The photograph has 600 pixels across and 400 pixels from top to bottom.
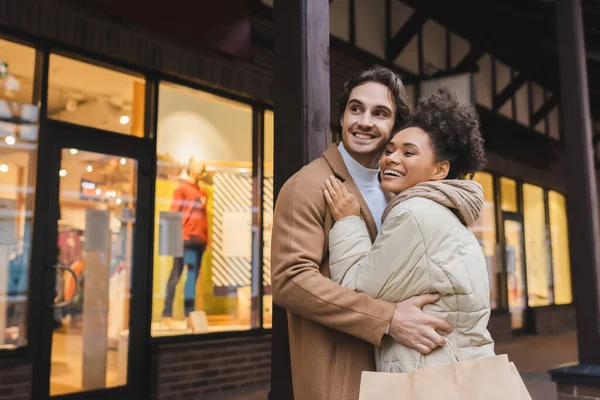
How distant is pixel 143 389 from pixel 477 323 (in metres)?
4.87

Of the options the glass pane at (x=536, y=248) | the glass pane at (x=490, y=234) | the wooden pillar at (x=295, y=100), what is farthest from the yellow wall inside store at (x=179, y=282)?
the glass pane at (x=536, y=248)

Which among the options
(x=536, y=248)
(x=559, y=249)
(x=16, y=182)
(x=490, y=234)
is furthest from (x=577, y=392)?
(x=559, y=249)

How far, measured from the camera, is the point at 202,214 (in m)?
6.77

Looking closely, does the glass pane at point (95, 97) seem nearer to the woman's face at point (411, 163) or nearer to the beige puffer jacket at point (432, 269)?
the woman's face at point (411, 163)

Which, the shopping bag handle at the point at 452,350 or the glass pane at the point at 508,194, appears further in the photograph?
the glass pane at the point at 508,194

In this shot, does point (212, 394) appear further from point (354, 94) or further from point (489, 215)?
point (489, 215)

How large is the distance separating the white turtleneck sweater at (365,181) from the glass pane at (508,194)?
10970 mm

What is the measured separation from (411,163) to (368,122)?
283 mm

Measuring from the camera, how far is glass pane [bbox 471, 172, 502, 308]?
12086 millimetres

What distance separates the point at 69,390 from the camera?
546 cm

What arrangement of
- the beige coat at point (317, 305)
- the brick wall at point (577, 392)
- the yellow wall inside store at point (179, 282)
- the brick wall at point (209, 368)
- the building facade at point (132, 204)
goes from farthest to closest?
1. the yellow wall inside store at point (179, 282)
2. the brick wall at point (209, 368)
3. the building facade at point (132, 204)
4. the brick wall at point (577, 392)
5. the beige coat at point (317, 305)

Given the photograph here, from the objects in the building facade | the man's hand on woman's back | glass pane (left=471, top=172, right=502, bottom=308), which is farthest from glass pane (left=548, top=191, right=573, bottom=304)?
the man's hand on woman's back

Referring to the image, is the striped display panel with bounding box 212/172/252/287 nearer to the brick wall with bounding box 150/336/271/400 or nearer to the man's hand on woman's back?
the brick wall with bounding box 150/336/271/400

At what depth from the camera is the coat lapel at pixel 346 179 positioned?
2.19m
